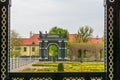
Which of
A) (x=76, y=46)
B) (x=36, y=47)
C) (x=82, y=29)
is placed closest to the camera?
(x=82, y=29)

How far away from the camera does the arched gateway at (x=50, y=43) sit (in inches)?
2013

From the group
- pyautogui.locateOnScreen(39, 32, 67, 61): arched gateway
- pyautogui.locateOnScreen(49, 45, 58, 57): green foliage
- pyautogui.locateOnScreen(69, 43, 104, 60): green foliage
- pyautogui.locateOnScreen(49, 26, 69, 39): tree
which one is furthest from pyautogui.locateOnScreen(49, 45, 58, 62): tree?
pyautogui.locateOnScreen(69, 43, 104, 60): green foliage

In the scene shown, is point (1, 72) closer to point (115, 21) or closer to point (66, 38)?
point (115, 21)

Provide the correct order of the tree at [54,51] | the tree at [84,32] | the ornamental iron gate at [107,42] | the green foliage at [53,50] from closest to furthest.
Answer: the ornamental iron gate at [107,42], the tree at [84,32], the tree at [54,51], the green foliage at [53,50]

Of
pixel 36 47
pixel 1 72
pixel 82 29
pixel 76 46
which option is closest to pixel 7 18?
pixel 1 72

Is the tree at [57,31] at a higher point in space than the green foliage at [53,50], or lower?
higher

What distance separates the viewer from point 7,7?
622cm

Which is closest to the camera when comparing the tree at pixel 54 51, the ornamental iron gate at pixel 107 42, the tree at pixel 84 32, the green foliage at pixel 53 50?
the ornamental iron gate at pixel 107 42

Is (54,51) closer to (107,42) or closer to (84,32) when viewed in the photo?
(84,32)

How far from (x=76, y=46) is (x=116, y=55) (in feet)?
132

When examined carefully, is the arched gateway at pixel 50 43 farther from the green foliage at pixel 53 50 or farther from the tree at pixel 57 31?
the green foliage at pixel 53 50

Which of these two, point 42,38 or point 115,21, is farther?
point 42,38

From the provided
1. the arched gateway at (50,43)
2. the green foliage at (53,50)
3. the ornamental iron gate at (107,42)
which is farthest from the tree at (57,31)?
the ornamental iron gate at (107,42)

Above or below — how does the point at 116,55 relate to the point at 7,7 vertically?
below
